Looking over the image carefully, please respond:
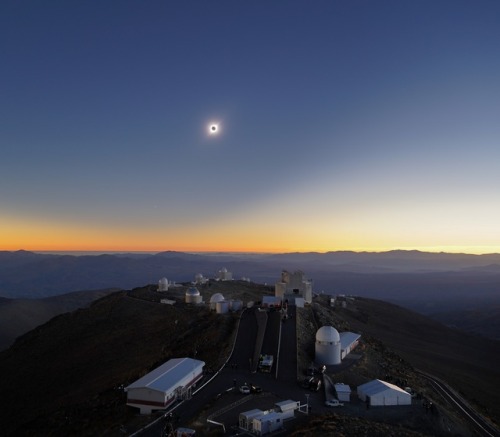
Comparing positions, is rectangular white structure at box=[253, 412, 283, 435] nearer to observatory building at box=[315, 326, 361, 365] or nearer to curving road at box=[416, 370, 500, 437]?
observatory building at box=[315, 326, 361, 365]

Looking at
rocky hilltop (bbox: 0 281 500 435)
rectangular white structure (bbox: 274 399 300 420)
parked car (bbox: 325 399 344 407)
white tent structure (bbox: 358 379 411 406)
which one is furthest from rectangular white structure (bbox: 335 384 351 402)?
rectangular white structure (bbox: 274 399 300 420)

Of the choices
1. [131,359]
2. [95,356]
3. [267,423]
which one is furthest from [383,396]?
[95,356]

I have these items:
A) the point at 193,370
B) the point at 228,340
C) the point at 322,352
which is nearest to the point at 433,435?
the point at 322,352

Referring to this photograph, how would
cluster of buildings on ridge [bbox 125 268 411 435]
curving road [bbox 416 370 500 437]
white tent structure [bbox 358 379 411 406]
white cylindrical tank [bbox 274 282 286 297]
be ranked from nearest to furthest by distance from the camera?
cluster of buildings on ridge [bbox 125 268 411 435], white tent structure [bbox 358 379 411 406], curving road [bbox 416 370 500 437], white cylindrical tank [bbox 274 282 286 297]

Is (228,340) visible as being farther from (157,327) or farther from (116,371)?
(157,327)

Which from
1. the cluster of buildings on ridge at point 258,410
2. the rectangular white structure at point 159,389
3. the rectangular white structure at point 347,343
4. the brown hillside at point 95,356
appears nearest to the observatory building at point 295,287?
the brown hillside at point 95,356

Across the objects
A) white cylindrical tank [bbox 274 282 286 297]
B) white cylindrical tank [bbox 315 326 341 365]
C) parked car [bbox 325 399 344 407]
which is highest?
white cylindrical tank [bbox 274 282 286 297]

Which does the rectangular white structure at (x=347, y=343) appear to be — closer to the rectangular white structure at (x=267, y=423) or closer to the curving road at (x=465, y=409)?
the curving road at (x=465, y=409)
